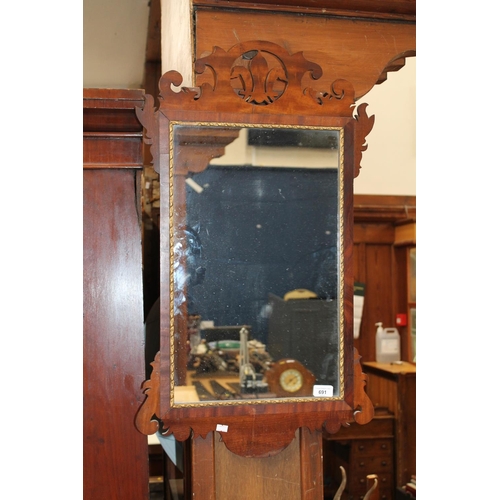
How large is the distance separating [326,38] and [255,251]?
674mm

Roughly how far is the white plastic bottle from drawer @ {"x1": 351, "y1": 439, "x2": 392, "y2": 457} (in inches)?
27.1

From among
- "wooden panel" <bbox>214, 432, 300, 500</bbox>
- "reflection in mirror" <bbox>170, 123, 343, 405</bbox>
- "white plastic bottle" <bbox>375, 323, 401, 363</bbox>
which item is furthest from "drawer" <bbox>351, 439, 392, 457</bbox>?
"reflection in mirror" <bbox>170, 123, 343, 405</bbox>

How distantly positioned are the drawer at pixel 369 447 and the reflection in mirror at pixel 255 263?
9.06 feet

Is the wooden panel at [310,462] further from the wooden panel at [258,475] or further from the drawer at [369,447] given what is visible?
the drawer at [369,447]

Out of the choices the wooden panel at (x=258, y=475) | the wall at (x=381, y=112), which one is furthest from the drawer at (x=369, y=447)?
the wooden panel at (x=258, y=475)

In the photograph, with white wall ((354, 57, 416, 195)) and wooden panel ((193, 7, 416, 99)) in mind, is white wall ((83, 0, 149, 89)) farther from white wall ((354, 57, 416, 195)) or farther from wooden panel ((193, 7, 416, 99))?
wooden panel ((193, 7, 416, 99))

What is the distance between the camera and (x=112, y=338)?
68.3 inches

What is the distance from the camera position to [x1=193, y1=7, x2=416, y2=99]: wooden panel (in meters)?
1.85

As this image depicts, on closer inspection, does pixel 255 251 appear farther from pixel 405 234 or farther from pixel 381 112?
pixel 381 112

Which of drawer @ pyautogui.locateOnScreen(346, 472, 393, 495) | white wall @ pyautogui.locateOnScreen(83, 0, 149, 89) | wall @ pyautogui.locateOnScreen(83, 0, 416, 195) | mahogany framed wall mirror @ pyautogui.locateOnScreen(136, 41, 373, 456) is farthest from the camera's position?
wall @ pyautogui.locateOnScreen(83, 0, 416, 195)

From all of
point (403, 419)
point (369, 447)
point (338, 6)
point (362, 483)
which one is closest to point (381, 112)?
point (403, 419)
